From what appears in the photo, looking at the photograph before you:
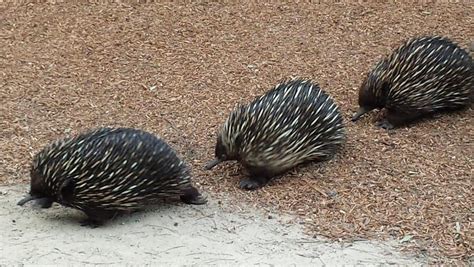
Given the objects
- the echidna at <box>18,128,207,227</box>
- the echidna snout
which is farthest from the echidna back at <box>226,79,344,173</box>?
the echidna at <box>18,128,207,227</box>

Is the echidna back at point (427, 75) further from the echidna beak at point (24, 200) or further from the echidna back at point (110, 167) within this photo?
the echidna beak at point (24, 200)

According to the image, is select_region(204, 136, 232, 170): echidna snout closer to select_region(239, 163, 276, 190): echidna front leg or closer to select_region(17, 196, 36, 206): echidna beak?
select_region(239, 163, 276, 190): echidna front leg

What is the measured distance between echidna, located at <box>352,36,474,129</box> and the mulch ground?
0.56 ft

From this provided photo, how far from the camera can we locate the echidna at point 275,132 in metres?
6.29

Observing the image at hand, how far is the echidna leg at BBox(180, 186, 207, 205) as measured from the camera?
597 cm

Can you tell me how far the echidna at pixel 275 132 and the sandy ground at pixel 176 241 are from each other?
0.51 metres

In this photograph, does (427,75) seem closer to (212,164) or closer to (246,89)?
(246,89)

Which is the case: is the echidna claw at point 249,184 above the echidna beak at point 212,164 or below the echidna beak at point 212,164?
below

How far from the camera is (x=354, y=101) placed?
7.79 metres

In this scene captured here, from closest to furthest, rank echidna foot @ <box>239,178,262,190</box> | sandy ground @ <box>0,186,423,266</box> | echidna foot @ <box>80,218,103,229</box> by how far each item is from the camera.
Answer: sandy ground @ <box>0,186,423,266</box>
echidna foot @ <box>80,218,103,229</box>
echidna foot @ <box>239,178,262,190</box>

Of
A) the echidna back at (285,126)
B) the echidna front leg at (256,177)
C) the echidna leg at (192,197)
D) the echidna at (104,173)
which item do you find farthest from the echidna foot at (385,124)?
the echidna at (104,173)

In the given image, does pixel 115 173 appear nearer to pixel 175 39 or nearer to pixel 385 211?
pixel 385 211

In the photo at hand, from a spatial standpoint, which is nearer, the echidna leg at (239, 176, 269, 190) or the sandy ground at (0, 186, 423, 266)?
the sandy ground at (0, 186, 423, 266)

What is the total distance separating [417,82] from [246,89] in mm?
1713
